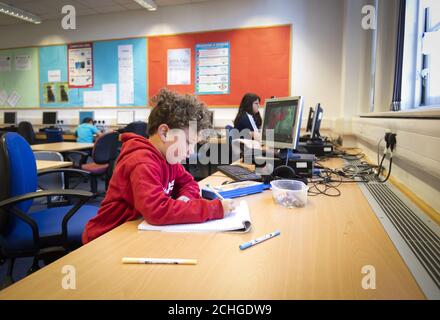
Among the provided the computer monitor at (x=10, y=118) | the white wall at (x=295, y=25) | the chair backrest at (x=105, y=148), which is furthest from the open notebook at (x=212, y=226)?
the computer monitor at (x=10, y=118)

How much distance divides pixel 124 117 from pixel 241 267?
5051 millimetres

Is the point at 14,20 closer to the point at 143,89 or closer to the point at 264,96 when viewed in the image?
the point at 143,89

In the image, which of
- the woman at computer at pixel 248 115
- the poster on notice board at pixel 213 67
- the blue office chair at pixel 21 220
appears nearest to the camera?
the blue office chair at pixel 21 220

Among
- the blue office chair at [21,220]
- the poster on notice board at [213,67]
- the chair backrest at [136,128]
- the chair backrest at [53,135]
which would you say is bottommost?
the blue office chair at [21,220]

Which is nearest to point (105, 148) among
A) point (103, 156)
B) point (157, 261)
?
point (103, 156)

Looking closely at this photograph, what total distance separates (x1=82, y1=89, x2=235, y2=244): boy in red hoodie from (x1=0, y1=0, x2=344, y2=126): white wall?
3683mm

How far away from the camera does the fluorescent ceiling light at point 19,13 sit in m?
4.66

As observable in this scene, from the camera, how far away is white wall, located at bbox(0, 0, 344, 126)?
419cm

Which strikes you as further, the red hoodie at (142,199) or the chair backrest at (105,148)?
the chair backrest at (105,148)

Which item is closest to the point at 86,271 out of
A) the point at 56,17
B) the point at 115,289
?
the point at 115,289

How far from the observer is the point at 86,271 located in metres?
0.61

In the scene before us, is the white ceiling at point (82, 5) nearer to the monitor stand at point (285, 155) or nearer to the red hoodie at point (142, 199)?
the monitor stand at point (285, 155)

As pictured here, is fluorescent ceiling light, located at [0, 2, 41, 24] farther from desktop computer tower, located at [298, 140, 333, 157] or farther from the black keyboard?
desktop computer tower, located at [298, 140, 333, 157]

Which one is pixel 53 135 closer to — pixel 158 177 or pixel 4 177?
pixel 4 177
